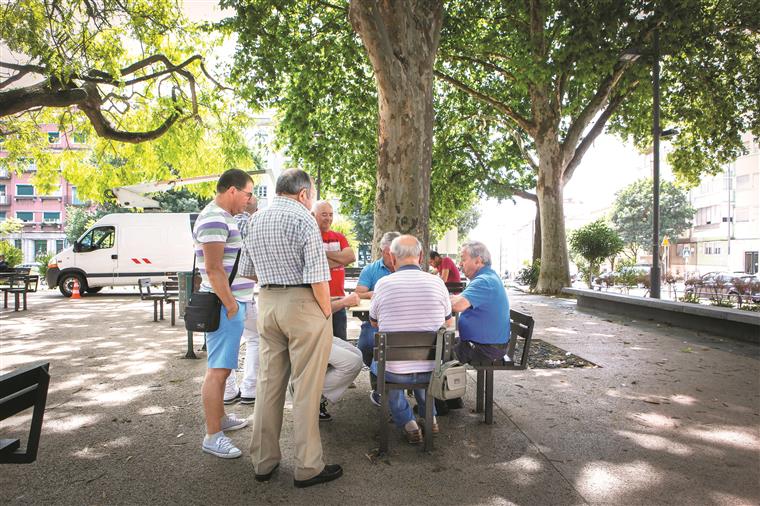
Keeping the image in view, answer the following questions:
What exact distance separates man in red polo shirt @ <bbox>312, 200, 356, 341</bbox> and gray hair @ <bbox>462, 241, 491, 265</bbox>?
48.8 inches

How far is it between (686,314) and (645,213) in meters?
52.6

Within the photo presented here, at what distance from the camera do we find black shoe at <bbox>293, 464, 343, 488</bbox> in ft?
10.6

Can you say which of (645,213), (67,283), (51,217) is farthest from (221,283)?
(51,217)

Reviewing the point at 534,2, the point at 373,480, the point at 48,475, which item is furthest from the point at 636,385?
the point at 534,2

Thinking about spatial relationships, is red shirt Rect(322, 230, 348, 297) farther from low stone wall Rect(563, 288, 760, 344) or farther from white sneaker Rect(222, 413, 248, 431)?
low stone wall Rect(563, 288, 760, 344)

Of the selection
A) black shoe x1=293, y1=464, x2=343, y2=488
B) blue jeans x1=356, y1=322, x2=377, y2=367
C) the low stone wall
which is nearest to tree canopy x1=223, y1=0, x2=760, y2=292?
the low stone wall

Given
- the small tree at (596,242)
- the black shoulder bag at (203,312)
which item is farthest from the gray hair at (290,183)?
the small tree at (596,242)

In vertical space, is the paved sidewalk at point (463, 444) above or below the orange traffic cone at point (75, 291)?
below

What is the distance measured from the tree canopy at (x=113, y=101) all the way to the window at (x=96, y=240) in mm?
3145

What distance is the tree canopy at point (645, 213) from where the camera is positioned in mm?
56312

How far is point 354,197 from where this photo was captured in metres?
22.4

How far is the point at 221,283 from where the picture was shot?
3.61 meters

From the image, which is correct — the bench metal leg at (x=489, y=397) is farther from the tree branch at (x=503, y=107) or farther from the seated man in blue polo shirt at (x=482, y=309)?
the tree branch at (x=503, y=107)

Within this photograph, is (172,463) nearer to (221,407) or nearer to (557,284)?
(221,407)
